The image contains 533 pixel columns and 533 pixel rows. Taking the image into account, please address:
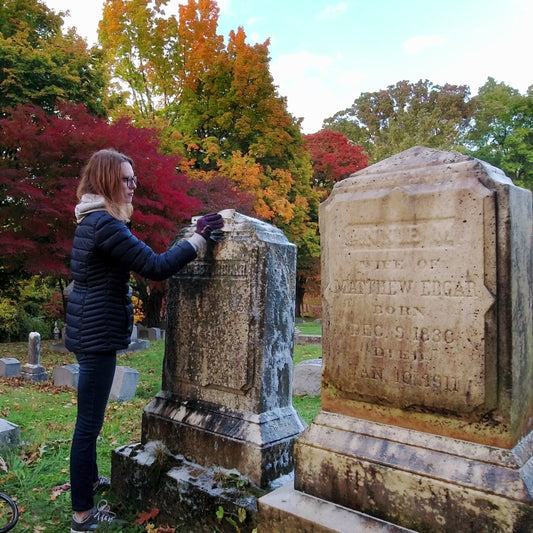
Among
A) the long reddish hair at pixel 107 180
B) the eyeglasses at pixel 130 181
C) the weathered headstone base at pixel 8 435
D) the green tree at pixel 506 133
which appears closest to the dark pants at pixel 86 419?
the long reddish hair at pixel 107 180

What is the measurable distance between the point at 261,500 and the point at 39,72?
13176 millimetres

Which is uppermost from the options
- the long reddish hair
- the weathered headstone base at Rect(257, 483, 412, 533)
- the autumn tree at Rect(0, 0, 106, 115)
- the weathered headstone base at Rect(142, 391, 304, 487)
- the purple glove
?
the autumn tree at Rect(0, 0, 106, 115)

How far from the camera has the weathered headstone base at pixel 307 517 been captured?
1947 millimetres

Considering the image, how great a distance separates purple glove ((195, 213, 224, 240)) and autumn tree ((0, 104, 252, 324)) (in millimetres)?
6162

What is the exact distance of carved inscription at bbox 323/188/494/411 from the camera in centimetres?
184

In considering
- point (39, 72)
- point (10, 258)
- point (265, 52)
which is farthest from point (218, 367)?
point (265, 52)

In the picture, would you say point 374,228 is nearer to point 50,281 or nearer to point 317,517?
point 317,517

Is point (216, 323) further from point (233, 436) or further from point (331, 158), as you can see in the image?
point (331, 158)

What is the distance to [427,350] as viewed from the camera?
76.9 inches

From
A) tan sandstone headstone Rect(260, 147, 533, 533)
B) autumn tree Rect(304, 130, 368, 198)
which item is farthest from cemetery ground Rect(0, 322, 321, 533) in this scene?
autumn tree Rect(304, 130, 368, 198)

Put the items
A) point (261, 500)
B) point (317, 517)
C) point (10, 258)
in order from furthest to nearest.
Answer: point (10, 258) < point (261, 500) < point (317, 517)

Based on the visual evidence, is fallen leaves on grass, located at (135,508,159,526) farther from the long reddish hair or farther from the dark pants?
the long reddish hair

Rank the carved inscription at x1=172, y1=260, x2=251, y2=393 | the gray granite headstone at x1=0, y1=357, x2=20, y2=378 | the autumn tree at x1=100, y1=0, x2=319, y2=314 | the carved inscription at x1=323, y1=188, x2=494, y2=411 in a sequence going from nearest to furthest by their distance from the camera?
1. the carved inscription at x1=323, y1=188, x2=494, y2=411
2. the carved inscription at x1=172, y1=260, x2=251, y2=393
3. the gray granite headstone at x1=0, y1=357, x2=20, y2=378
4. the autumn tree at x1=100, y1=0, x2=319, y2=314

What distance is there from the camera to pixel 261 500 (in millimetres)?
2227
